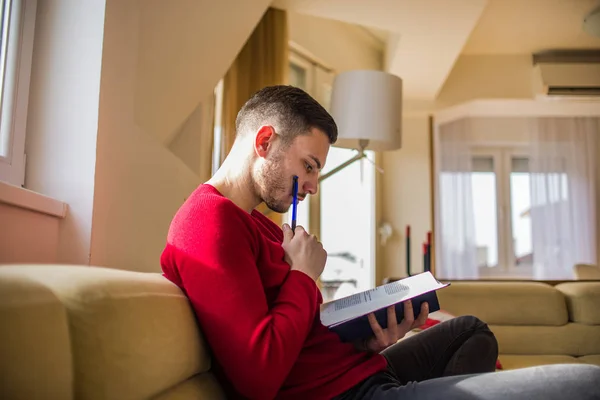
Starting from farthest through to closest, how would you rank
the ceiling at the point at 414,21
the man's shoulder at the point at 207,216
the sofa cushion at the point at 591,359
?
the ceiling at the point at 414,21 < the sofa cushion at the point at 591,359 < the man's shoulder at the point at 207,216

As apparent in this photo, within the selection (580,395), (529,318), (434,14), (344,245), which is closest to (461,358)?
(580,395)

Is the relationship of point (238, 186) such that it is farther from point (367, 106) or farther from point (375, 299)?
point (367, 106)

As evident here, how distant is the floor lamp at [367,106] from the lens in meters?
2.71

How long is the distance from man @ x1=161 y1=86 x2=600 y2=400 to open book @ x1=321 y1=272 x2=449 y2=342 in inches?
0.8

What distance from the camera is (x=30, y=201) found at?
4.10 feet

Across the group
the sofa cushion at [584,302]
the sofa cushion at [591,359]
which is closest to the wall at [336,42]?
the sofa cushion at [584,302]

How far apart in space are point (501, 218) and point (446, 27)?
A: 260 centimetres

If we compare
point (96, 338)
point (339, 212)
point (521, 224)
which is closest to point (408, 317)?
point (96, 338)

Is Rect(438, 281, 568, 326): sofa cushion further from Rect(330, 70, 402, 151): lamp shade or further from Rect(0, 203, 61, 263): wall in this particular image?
Rect(0, 203, 61, 263): wall

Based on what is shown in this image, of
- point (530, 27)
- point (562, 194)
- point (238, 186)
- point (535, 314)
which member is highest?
point (530, 27)

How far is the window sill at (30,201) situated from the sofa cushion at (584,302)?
7.45ft

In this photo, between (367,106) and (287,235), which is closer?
(287,235)

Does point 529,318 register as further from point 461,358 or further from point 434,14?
point 434,14

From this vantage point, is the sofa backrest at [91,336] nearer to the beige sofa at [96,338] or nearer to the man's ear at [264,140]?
the beige sofa at [96,338]
